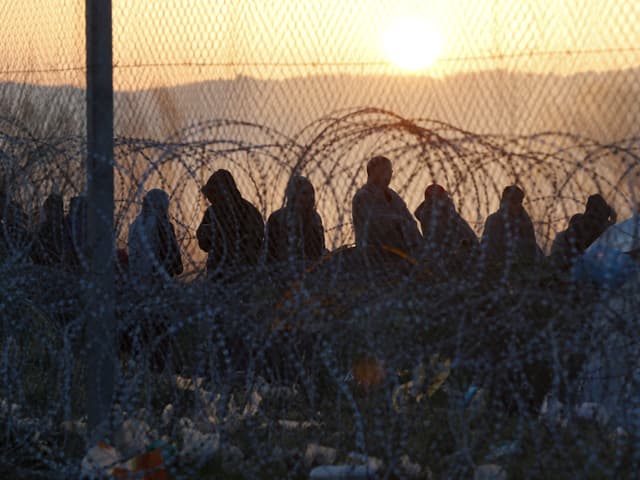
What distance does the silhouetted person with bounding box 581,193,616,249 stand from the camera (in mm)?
6484

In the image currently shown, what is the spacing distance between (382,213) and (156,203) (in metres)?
1.35

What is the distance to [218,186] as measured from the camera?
769 cm

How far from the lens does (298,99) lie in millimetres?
7723

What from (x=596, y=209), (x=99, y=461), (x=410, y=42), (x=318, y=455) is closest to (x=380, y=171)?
(x=410, y=42)

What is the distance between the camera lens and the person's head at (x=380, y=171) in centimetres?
712

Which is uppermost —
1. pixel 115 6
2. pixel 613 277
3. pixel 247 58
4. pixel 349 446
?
pixel 115 6

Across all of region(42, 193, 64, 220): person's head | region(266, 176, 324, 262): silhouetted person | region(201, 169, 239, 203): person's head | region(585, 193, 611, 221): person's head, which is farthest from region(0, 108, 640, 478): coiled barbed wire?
region(201, 169, 239, 203): person's head

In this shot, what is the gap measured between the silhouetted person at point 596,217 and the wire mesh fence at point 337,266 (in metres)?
0.11

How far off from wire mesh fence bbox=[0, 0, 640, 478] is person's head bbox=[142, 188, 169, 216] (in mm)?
91

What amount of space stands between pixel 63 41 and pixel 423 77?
365cm

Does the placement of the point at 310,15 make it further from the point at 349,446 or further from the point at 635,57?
the point at 349,446

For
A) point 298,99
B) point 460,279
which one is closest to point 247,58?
point 298,99

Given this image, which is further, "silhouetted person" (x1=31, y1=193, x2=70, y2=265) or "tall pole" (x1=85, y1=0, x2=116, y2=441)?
"silhouetted person" (x1=31, y1=193, x2=70, y2=265)

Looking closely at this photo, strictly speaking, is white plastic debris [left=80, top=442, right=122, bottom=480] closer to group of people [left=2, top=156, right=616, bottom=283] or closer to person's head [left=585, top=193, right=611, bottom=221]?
group of people [left=2, top=156, right=616, bottom=283]
